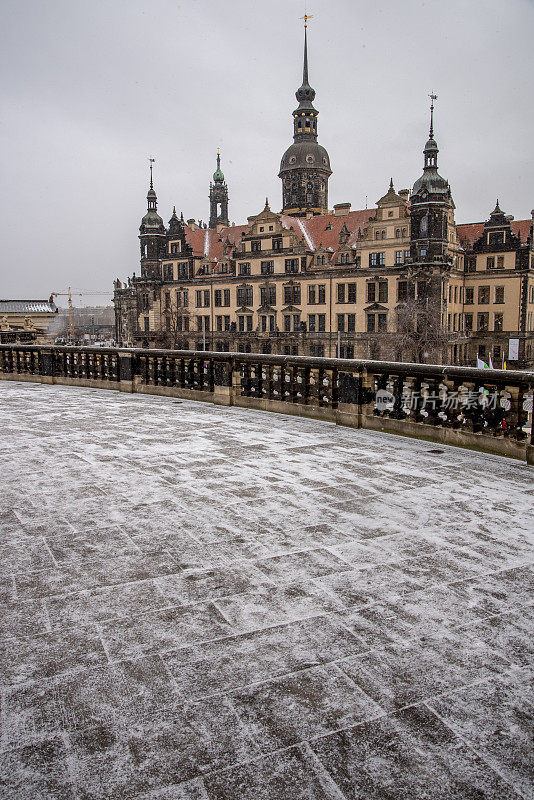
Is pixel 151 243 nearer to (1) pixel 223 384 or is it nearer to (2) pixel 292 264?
(2) pixel 292 264

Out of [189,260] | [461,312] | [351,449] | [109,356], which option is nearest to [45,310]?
[189,260]

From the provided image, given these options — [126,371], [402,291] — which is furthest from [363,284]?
[126,371]

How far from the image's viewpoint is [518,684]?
127 inches

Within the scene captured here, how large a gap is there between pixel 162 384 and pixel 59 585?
11278mm

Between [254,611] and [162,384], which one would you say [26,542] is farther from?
[162,384]

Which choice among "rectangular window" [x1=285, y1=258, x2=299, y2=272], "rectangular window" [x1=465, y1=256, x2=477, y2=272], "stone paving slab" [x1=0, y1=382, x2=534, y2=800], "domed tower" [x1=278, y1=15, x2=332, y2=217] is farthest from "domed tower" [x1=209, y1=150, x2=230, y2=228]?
"stone paving slab" [x1=0, y1=382, x2=534, y2=800]

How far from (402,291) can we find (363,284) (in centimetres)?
396

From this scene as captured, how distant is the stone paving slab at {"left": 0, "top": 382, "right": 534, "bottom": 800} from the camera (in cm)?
266

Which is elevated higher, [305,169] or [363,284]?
[305,169]

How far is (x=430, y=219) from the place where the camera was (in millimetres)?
54594

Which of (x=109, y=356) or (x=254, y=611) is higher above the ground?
(x=109, y=356)

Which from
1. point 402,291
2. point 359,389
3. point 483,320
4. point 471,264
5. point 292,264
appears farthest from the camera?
point 292,264

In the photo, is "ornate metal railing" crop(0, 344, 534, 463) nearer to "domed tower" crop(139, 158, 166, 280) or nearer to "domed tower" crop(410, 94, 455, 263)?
"domed tower" crop(410, 94, 455, 263)

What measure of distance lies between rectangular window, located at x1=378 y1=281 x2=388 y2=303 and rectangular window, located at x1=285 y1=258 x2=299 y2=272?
9.68m
